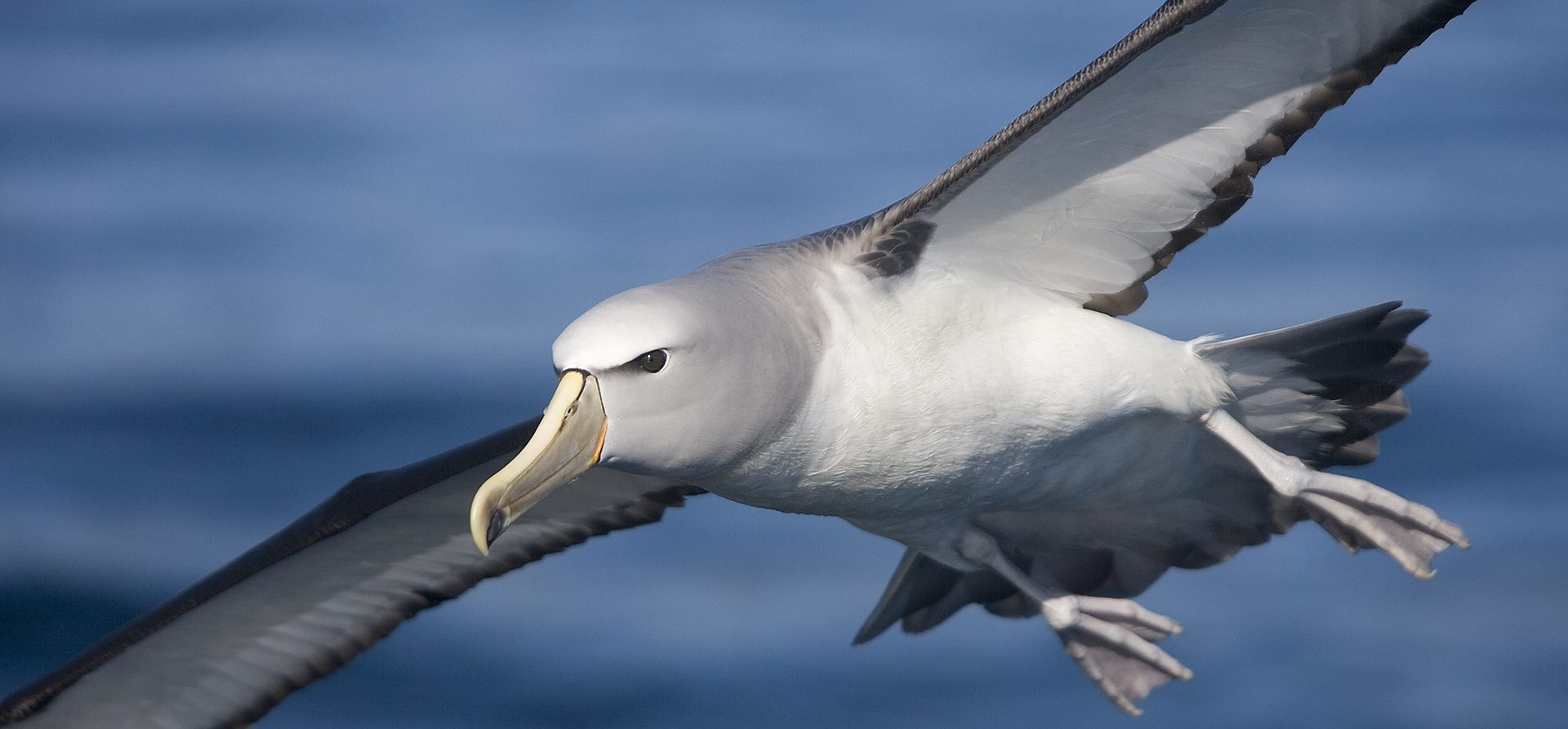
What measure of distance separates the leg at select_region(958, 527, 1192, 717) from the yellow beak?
2321 millimetres

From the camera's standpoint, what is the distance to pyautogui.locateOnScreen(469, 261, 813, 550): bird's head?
4895mm

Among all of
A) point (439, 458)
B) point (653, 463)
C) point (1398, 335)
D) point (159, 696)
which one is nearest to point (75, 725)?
point (159, 696)

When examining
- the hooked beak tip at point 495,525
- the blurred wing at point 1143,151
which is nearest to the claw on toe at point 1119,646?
the blurred wing at point 1143,151

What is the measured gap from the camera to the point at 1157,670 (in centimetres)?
701

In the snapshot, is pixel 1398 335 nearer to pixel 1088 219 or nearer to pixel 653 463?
pixel 1088 219

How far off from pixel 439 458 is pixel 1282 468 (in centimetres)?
316

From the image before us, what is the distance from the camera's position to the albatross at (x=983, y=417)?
5238mm

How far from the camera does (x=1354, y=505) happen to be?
652cm

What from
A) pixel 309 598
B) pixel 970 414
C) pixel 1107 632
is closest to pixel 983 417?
pixel 970 414

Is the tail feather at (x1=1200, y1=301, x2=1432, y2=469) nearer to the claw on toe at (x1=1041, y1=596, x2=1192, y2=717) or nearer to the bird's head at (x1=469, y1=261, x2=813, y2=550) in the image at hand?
the claw on toe at (x1=1041, y1=596, x2=1192, y2=717)

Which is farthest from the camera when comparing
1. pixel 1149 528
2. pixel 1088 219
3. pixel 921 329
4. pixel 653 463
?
pixel 1149 528

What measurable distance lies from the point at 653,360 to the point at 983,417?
4.41ft

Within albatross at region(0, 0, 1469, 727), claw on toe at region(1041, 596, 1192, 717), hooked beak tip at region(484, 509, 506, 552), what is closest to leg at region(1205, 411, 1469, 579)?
albatross at region(0, 0, 1469, 727)

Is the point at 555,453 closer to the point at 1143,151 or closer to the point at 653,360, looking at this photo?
the point at 653,360
